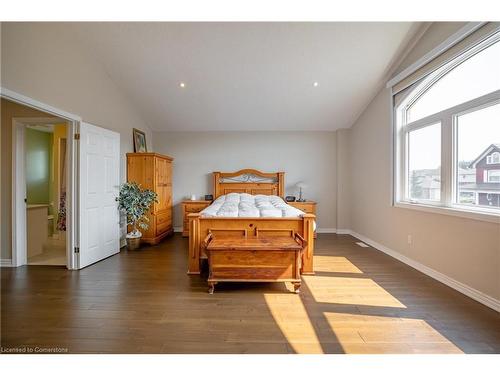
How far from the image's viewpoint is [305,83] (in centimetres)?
442

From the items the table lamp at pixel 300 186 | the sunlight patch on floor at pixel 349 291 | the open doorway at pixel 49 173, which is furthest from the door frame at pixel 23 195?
the table lamp at pixel 300 186

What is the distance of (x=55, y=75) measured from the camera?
3.12 meters

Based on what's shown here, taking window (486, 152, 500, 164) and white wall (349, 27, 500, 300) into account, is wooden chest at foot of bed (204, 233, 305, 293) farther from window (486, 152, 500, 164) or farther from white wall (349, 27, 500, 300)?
window (486, 152, 500, 164)

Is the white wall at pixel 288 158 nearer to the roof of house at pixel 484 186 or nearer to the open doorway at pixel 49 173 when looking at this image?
the open doorway at pixel 49 173

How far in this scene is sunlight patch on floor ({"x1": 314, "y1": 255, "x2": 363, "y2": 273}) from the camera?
Result: 339 centimetres

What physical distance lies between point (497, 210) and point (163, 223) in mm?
5089

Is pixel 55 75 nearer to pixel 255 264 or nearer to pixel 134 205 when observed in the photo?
pixel 134 205

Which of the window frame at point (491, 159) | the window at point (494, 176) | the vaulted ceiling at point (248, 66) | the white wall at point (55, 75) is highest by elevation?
the vaulted ceiling at point (248, 66)

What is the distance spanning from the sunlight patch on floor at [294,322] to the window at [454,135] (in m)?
2.12

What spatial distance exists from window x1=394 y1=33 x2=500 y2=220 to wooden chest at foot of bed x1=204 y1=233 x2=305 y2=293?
6.64 feet

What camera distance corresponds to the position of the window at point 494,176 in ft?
8.36

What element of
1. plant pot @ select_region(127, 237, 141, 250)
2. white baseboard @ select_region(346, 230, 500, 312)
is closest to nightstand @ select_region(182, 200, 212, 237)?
plant pot @ select_region(127, 237, 141, 250)
